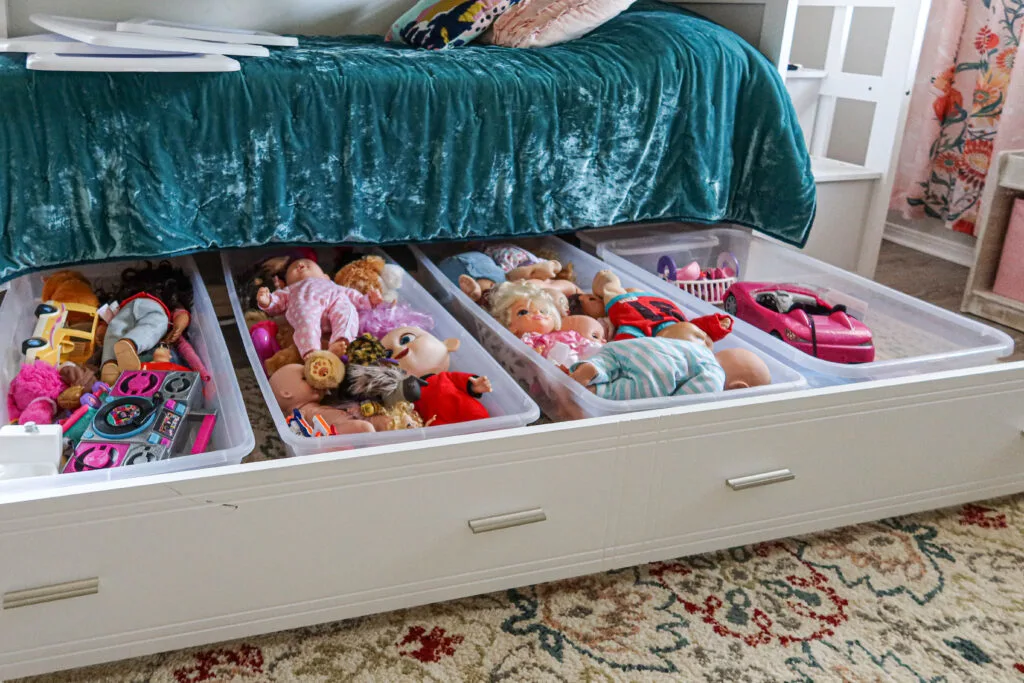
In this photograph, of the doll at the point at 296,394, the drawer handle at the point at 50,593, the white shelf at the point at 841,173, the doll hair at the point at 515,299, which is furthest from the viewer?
the white shelf at the point at 841,173

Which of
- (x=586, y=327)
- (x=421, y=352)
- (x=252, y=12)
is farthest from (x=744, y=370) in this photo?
(x=252, y=12)

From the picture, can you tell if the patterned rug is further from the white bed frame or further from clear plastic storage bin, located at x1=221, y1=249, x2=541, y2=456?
clear plastic storage bin, located at x1=221, y1=249, x2=541, y2=456

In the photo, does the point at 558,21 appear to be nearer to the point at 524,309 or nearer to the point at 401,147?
the point at 401,147

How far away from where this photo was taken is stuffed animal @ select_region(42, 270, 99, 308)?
4.89ft

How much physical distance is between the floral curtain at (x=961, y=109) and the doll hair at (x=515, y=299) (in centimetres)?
171

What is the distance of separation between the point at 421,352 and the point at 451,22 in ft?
2.85

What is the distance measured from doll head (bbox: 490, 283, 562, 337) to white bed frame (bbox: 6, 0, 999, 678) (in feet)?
1.36

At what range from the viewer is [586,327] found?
1.47 metres

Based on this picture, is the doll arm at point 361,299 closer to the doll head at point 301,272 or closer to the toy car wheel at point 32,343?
the doll head at point 301,272

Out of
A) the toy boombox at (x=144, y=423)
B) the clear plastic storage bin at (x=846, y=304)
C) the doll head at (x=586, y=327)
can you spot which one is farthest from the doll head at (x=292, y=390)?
the clear plastic storage bin at (x=846, y=304)

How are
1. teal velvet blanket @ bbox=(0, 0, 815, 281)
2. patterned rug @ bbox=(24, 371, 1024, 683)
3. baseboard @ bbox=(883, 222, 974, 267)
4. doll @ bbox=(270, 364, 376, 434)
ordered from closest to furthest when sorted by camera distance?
1. patterned rug @ bbox=(24, 371, 1024, 683)
2. doll @ bbox=(270, 364, 376, 434)
3. teal velvet blanket @ bbox=(0, 0, 815, 281)
4. baseboard @ bbox=(883, 222, 974, 267)

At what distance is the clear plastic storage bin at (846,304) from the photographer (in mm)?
1326

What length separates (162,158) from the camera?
1433 millimetres

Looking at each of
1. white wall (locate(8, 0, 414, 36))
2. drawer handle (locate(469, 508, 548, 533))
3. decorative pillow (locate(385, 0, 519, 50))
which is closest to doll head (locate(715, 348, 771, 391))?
drawer handle (locate(469, 508, 548, 533))
